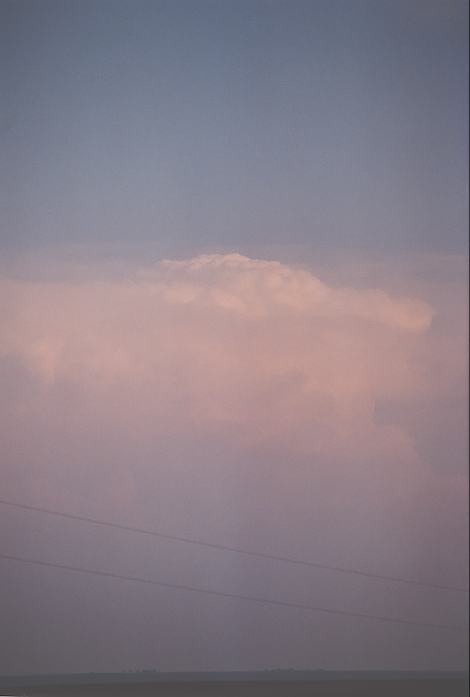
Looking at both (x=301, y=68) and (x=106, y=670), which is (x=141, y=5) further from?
(x=106, y=670)

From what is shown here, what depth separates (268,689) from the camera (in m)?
3.59

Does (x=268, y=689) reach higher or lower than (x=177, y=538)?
lower

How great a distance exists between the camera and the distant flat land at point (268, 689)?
3.55 metres

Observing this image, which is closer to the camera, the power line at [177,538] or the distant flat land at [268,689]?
the distant flat land at [268,689]

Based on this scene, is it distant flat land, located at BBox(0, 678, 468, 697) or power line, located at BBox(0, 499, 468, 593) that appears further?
power line, located at BBox(0, 499, 468, 593)

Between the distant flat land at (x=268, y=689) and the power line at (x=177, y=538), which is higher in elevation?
the power line at (x=177, y=538)

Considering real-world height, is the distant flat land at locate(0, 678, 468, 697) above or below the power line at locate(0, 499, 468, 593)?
below

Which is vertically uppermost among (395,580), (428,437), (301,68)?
(301,68)

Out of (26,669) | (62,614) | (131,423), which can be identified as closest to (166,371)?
(131,423)

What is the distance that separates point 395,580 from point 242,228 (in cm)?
146

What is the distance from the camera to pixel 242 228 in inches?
148

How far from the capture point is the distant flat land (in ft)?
11.6

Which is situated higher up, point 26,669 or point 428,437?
point 428,437

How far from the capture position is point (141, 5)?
12.5 ft
